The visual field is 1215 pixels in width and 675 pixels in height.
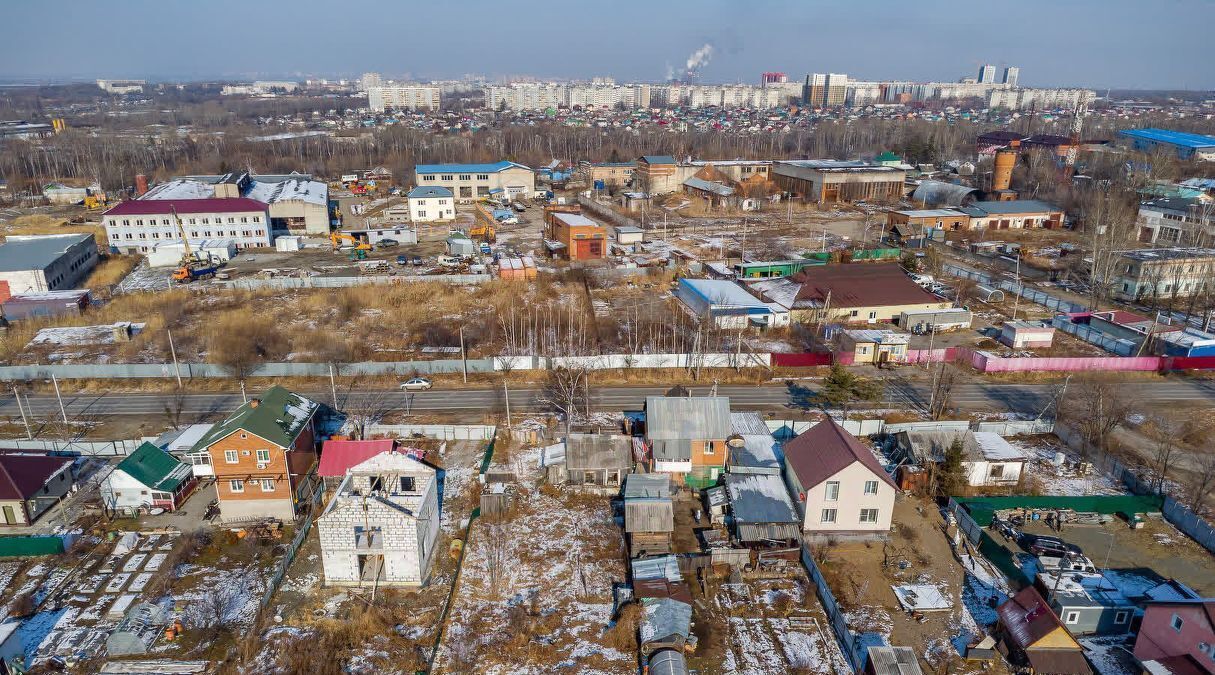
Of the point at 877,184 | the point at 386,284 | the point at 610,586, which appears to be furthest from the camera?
the point at 877,184

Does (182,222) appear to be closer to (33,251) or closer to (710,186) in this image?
(33,251)

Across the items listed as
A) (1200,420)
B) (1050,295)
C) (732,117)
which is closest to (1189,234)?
(1050,295)

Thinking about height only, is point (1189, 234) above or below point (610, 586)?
above

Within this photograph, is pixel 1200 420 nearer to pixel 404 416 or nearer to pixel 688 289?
pixel 688 289

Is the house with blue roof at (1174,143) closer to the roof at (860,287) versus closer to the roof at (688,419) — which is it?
the roof at (860,287)

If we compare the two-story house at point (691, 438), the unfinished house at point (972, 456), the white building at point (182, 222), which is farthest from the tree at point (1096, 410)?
the white building at point (182, 222)

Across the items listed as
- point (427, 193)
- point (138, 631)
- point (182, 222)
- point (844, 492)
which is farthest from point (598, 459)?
point (427, 193)
